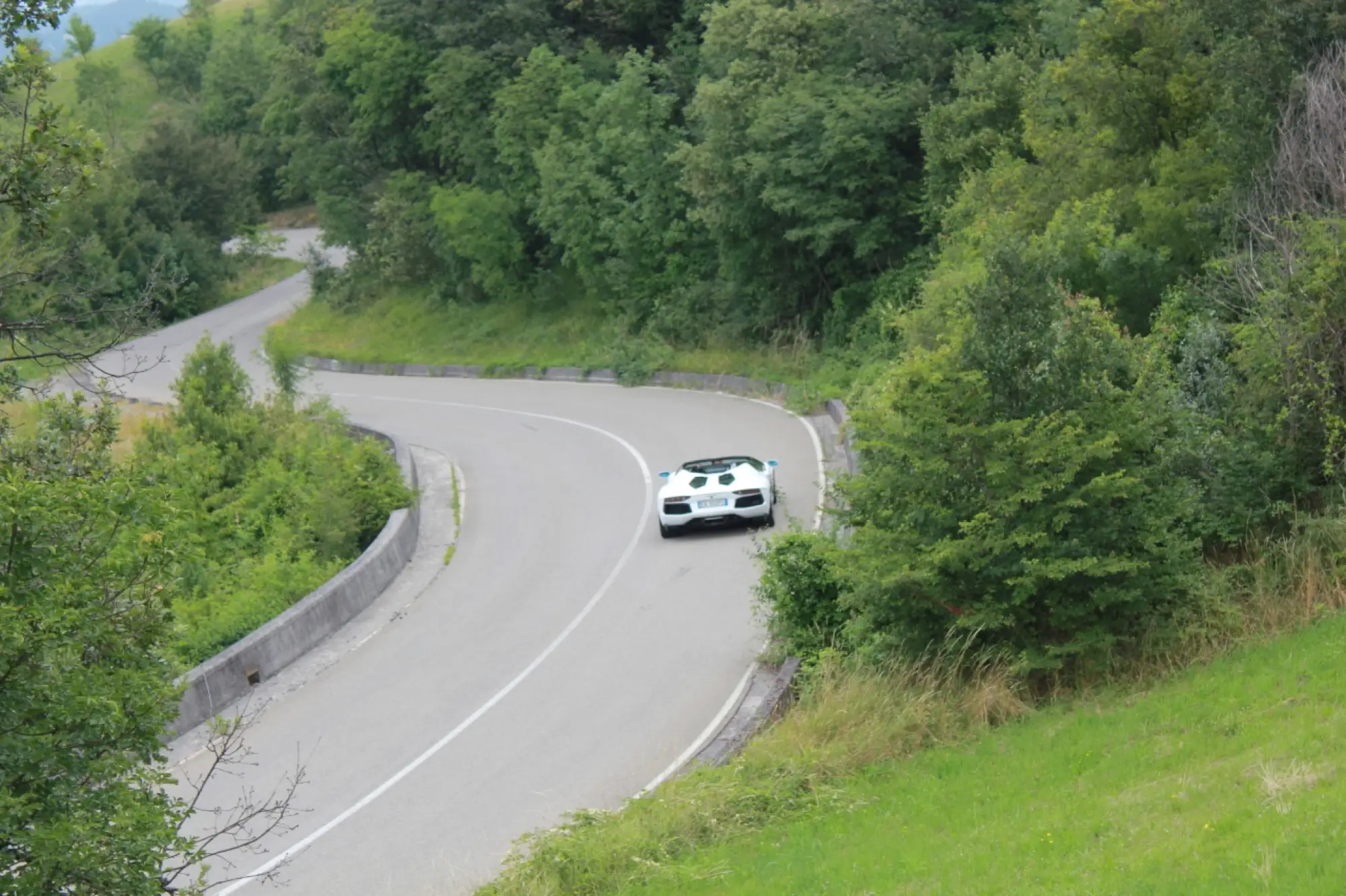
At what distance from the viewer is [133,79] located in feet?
347

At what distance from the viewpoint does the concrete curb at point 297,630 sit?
639 inches

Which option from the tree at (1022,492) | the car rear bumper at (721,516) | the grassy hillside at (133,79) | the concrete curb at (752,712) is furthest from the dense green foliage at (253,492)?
the grassy hillside at (133,79)

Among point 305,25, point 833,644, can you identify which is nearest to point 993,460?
point 833,644

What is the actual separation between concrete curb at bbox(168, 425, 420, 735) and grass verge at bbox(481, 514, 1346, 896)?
564cm

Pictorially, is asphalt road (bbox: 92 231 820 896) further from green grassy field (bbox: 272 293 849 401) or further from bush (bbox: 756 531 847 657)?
green grassy field (bbox: 272 293 849 401)

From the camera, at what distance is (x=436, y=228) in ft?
165

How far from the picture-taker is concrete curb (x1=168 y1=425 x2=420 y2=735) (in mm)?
16219

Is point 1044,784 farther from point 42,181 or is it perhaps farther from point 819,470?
point 819,470

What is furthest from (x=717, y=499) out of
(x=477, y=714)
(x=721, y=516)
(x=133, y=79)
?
(x=133, y=79)

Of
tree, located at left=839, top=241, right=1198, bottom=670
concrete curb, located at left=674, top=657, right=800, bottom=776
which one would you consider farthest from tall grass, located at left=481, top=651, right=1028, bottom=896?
tree, located at left=839, top=241, right=1198, bottom=670

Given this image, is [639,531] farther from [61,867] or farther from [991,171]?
[61,867]

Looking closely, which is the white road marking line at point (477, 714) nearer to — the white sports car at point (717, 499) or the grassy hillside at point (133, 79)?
the white sports car at point (717, 499)

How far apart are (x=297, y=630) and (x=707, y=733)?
252 inches

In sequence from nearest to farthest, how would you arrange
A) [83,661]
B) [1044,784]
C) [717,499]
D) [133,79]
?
[83,661] → [1044,784] → [717,499] → [133,79]
